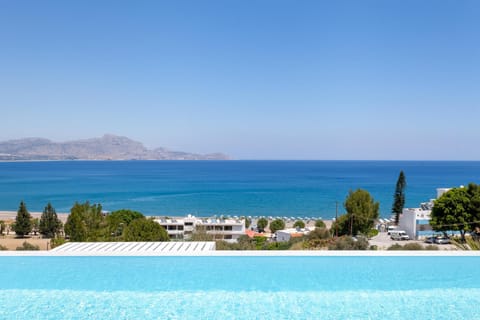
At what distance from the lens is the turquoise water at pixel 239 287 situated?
15.5 ft

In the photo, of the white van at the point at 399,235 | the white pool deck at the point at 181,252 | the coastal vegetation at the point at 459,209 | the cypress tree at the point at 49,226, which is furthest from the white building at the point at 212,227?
the white pool deck at the point at 181,252

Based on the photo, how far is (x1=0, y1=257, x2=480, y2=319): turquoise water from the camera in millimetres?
4730

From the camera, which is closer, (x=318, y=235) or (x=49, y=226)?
(x=318, y=235)

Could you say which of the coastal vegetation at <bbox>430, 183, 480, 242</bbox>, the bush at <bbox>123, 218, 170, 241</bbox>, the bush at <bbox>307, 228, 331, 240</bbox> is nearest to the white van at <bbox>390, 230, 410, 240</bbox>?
the coastal vegetation at <bbox>430, 183, 480, 242</bbox>

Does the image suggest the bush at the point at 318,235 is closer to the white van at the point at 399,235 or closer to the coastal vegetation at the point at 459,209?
the coastal vegetation at the point at 459,209

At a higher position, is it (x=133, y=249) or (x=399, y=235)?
(x=133, y=249)

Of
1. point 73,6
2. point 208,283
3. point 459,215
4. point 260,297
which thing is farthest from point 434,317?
point 73,6

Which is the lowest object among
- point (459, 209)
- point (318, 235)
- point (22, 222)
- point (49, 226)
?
point (49, 226)

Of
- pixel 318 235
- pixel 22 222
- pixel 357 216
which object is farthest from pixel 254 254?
pixel 22 222

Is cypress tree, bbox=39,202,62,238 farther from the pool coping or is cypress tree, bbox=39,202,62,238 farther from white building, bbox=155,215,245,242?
the pool coping

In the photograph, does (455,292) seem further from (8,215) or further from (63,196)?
(63,196)

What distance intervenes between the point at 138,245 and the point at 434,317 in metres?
4.70

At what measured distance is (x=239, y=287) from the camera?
216 inches

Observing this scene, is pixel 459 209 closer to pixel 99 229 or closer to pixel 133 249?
pixel 99 229
